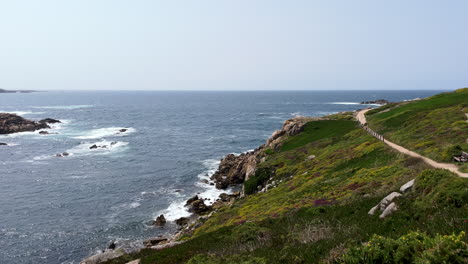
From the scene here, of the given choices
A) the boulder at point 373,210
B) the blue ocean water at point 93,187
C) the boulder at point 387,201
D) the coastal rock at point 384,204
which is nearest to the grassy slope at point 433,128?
the boulder at point 387,201

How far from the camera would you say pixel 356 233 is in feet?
51.0

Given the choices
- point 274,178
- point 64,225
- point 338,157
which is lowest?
point 64,225

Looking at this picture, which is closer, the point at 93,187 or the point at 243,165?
the point at 93,187

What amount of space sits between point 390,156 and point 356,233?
935 inches

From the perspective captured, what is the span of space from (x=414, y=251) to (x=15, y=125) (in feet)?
482

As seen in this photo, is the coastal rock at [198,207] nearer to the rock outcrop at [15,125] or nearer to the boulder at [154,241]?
the boulder at [154,241]

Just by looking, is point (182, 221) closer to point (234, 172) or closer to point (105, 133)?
point (234, 172)

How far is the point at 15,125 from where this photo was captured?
400ft

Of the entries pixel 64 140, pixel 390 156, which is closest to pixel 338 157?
pixel 390 156

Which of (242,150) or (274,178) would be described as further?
(242,150)

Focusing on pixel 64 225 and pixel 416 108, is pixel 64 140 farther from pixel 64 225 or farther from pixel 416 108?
pixel 416 108

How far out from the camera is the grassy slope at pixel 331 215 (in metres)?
14.4

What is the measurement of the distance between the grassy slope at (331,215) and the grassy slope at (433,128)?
3.23 meters

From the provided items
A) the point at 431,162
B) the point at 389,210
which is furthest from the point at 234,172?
the point at 389,210
